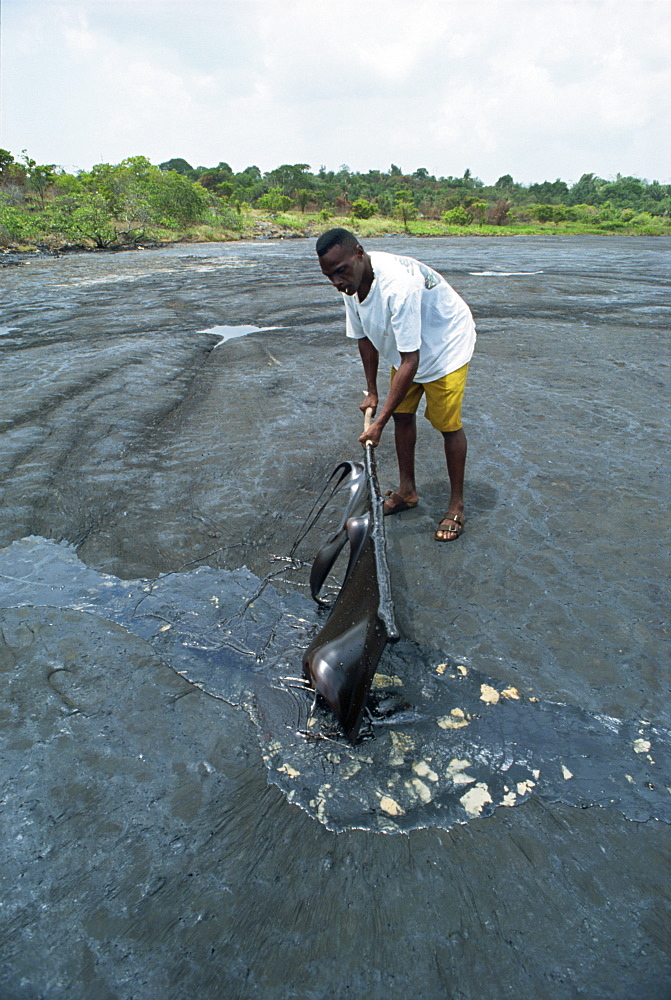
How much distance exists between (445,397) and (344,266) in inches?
32.9

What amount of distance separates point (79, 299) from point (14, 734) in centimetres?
1075

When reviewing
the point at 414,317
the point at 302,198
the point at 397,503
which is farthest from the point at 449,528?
the point at 302,198

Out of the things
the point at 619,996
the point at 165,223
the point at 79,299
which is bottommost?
the point at 619,996

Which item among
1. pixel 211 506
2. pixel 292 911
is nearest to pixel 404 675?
pixel 292 911

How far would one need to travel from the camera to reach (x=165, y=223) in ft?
116

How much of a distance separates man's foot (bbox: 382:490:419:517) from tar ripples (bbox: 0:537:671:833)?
0.97 metres

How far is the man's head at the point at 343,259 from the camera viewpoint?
240 centimetres

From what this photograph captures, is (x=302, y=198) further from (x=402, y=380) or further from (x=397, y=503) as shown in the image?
(x=402, y=380)

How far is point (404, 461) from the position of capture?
3.23 m

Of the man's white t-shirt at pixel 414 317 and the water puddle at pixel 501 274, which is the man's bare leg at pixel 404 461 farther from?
the water puddle at pixel 501 274

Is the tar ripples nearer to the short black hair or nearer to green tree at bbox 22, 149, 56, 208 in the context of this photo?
the short black hair

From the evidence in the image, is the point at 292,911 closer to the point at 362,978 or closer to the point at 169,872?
the point at 362,978

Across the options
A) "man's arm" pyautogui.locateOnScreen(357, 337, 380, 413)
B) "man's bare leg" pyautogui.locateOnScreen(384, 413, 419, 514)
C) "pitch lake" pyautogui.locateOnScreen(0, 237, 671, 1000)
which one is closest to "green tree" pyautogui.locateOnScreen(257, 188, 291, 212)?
"pitch lake" pyautogui.locateOnScreen(0, 237, 671, 1000)

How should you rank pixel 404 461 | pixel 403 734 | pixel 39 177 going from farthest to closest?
pixel 39 177
pixel 404 461
pixel 403 734
